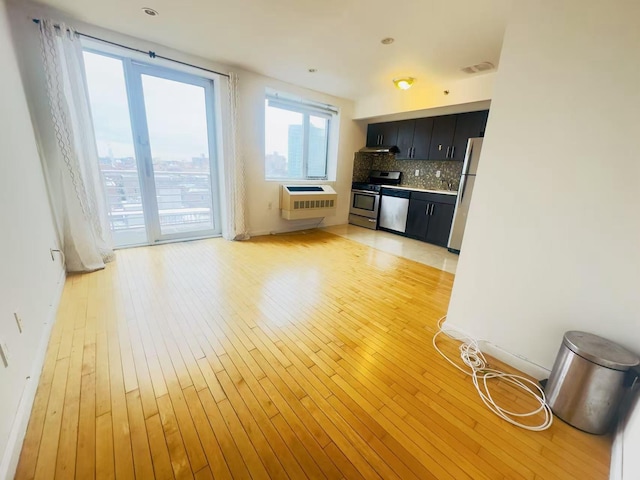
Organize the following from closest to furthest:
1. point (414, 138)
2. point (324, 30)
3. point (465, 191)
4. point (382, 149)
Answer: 1. point (324, 30)
2. point (465, 191)
3. point (414, 138)
4. point (382, 149)

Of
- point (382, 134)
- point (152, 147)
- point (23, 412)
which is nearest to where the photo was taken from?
point (23, 412)

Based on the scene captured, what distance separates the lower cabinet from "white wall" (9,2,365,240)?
5.31 feet

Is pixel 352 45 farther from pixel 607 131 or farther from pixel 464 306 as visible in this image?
pixel 464 306

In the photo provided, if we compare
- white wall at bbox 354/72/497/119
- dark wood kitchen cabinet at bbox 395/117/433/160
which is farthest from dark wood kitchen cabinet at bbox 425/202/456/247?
white wall at bbox 354/72/497/119

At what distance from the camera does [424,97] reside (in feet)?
13.2

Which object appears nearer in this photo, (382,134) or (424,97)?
(424,97)

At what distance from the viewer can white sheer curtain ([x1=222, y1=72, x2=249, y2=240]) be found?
3.60 metres

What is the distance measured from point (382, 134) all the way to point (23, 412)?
18.8ft

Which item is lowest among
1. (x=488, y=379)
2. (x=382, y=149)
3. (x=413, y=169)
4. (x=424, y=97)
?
(x=488, y=379)

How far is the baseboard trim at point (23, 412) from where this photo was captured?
95cm

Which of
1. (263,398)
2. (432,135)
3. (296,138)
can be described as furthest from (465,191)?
(263,398)

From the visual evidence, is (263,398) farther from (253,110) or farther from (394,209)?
(394,209)

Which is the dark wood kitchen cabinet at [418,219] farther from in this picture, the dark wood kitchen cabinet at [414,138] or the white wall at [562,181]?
the white wall at [562,181]

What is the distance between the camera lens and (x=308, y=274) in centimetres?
293
